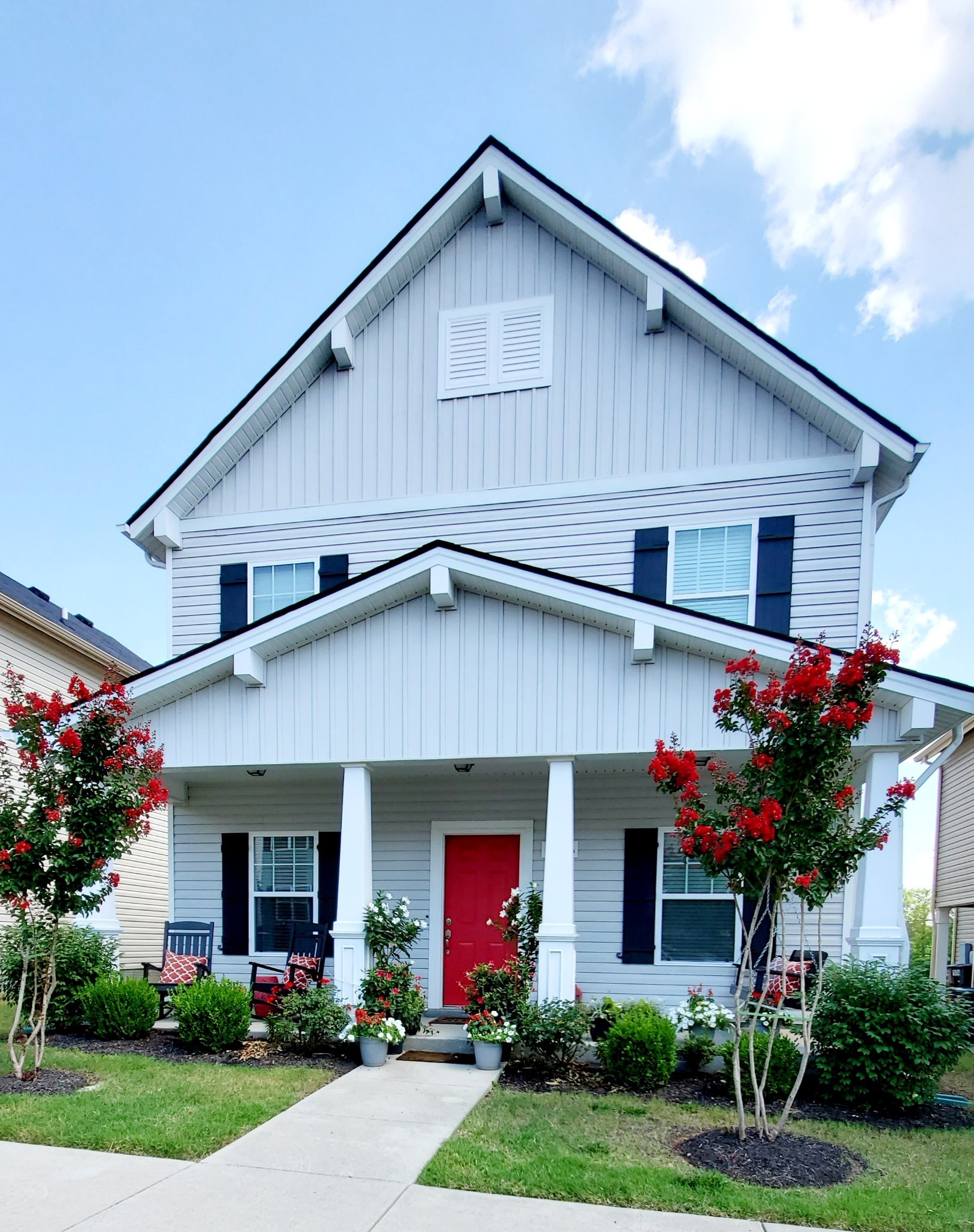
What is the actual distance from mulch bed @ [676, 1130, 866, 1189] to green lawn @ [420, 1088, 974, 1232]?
10cm

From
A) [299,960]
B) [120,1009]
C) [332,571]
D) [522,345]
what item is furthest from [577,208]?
[120,1009]

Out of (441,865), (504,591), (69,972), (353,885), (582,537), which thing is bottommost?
(69,972)

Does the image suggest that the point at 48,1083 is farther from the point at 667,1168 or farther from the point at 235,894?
the point at 667,1168

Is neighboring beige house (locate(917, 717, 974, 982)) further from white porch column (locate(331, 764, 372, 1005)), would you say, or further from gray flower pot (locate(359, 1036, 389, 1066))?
gray flower pot (locate(359, 1036, 389, 1066))

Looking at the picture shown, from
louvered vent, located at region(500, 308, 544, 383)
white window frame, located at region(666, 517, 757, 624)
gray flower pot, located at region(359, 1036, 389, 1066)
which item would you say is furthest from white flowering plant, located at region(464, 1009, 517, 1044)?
louvered vent, located at region(500, 308, 544, 383)

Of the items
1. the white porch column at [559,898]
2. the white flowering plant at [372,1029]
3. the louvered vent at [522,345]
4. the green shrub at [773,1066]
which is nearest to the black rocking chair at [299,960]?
the white flowering plant at [372,1029]

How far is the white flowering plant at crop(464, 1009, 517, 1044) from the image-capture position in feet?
23.2

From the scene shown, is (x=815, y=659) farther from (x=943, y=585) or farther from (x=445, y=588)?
(x=943, y=585)

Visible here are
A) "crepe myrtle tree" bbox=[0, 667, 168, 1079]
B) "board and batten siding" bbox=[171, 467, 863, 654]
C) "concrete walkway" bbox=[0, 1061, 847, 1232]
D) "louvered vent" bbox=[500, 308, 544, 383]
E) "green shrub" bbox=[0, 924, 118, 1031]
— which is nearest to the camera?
"concrete walkway" bbox=[0, 1061, 847, 1232]

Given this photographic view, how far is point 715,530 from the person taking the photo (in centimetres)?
914

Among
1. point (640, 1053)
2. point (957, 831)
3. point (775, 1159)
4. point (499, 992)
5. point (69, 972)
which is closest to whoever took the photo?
point (775, 1159)

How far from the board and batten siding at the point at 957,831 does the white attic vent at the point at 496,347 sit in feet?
38.4

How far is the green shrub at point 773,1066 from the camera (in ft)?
21.2

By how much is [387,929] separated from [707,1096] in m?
3.15
